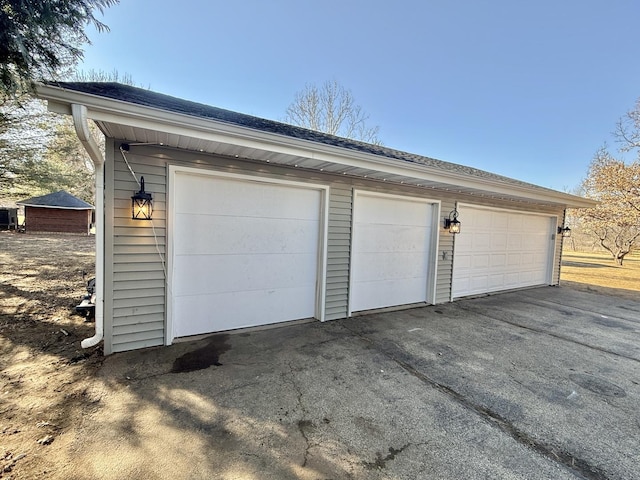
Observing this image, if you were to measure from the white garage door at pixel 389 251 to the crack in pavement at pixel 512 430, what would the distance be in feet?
6.28

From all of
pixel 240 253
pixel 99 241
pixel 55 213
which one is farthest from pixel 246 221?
pixel 55 213

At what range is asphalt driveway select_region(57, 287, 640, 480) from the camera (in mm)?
1869

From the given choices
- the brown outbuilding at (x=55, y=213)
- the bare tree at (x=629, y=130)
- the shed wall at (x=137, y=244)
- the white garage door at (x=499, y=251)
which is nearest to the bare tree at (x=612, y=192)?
the bare tree at (x=629, y=130)

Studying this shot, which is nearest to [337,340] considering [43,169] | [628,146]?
[43,169]

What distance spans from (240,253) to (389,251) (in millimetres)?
Answer: 2788

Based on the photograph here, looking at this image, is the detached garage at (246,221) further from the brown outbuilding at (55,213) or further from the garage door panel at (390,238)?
the brown outbuilding at (55,213)

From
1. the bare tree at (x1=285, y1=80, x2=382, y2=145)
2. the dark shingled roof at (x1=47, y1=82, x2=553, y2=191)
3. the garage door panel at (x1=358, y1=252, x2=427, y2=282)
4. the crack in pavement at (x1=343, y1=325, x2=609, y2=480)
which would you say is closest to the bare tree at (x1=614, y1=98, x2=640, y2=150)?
the bare tree at (x1=285, y1=80, x2=382, y2=145)

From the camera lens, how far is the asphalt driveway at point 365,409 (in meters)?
1.87

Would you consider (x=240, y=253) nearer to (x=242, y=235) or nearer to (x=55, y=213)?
(x=242, y=235)

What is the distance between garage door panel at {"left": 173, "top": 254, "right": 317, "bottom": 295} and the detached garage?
0.02 meters

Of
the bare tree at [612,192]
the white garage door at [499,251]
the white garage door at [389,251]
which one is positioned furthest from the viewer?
the bare tree at [612,192]

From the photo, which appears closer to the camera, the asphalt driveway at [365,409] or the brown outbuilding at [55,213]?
the asphalt driveway at [365,409]

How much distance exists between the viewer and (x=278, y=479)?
173 centimetres

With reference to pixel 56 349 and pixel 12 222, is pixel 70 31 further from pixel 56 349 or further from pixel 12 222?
pixel 12 222
